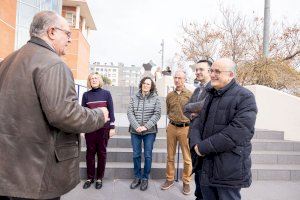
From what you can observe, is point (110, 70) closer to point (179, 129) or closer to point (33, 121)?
point (179, 129)

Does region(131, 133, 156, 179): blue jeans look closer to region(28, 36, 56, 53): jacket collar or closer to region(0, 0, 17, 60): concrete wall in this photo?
region(28, 36, 56, 53): jacket collar

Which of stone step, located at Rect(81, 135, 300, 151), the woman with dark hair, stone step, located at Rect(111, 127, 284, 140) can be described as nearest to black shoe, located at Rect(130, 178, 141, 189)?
the woman with dark hair

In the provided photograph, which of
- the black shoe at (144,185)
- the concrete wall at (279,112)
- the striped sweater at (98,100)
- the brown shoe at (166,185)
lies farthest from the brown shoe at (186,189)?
the concrete wall at (279,112)

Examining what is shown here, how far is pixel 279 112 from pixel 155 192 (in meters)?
4.86

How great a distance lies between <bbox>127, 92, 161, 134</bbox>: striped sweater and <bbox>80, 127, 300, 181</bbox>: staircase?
3.57ft

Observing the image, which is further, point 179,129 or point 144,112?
point 144,112

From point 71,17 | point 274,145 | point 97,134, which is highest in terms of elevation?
point 71,17

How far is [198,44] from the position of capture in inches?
805

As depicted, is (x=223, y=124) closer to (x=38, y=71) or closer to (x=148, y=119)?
(x=38, y=71)

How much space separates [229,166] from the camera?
272 cm

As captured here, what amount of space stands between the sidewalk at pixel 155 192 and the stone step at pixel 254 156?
0.71 metres

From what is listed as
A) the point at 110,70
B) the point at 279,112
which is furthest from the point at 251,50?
the point at 110,70

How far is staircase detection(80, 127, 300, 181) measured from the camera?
18.7 feet

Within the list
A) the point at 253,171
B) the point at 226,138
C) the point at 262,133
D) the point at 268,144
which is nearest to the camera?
the point at 226,138
